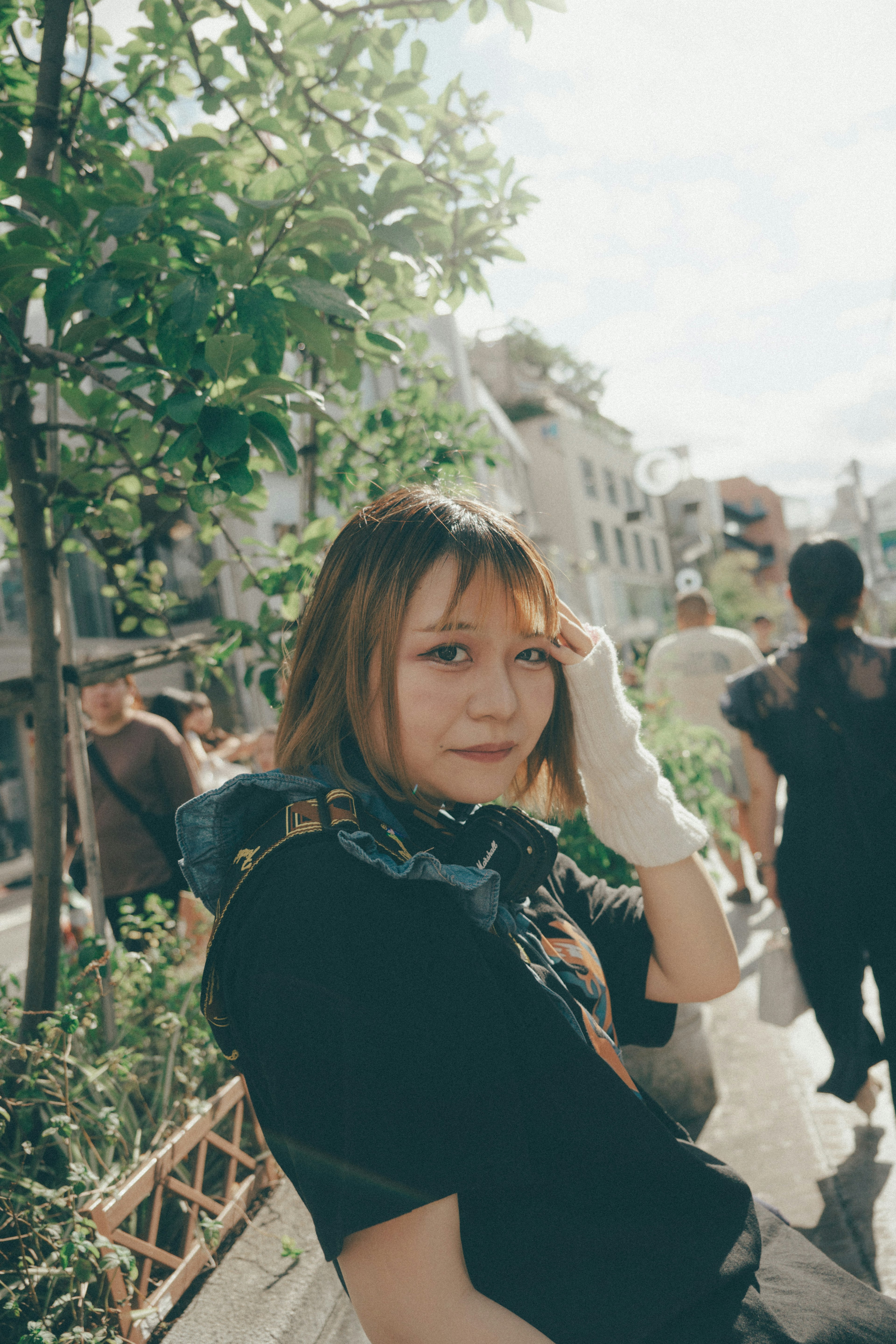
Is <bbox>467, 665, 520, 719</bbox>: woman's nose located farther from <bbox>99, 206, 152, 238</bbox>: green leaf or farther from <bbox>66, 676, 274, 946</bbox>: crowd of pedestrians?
<bbox>66, 676, 274, 946</bbox>: crowd of pedestrians

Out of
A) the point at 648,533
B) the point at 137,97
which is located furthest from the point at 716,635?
the point at 648,533

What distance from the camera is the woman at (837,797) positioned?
282cm

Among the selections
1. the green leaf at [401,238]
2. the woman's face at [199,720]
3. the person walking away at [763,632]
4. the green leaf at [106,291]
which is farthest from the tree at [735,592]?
the green leaf at [106,291]

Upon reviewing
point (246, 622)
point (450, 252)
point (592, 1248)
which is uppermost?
point (450, 252)

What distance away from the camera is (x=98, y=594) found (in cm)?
1186

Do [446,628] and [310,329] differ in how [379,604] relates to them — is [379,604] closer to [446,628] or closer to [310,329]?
[446,628]

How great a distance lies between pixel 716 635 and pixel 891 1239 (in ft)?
13.1

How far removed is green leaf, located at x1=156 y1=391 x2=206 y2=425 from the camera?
1428 millimetres

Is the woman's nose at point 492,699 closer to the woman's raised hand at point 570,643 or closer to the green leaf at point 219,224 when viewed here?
the woman's raised hand at point 570,643

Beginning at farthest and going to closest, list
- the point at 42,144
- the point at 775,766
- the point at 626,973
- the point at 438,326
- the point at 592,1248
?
1. the point at 438,326
2. the point at 775,766
3. the point at 42,144
4. the point at 626,973
5. the point at 592,1248

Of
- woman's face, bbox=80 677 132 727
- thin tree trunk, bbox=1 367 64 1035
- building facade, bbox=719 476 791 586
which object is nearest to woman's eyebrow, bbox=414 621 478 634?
thin tree trunk, bbox=1 367 64 1035

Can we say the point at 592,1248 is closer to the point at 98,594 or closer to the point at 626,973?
the point at 626,973

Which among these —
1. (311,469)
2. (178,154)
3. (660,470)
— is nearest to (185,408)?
(178,154)

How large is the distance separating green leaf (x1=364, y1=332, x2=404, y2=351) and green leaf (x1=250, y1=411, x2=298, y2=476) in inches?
23.5
